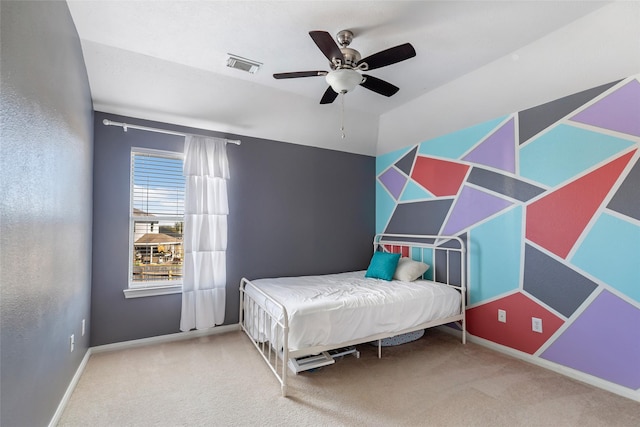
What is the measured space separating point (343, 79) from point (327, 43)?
271 mm

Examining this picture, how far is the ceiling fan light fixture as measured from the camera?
1993 millimetres

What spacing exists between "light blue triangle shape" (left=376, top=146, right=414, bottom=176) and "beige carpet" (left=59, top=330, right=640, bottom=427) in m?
2.57

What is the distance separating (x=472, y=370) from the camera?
2555mm

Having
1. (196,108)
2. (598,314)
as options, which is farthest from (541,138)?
(196,108)

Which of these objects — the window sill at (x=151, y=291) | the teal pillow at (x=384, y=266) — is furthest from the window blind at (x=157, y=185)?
the teal pillow at (x=384, y=266)

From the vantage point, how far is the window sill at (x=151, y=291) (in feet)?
9.88

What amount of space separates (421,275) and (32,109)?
11.9 feet

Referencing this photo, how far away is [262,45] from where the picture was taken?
7.72 ft

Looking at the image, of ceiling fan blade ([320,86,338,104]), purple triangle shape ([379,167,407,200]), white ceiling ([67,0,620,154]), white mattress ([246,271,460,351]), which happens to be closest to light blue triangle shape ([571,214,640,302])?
white mattress ([246,271,460,351])

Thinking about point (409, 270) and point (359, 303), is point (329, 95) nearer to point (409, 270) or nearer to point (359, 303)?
point (359, 303)

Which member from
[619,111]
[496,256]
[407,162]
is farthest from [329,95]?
[496,256]

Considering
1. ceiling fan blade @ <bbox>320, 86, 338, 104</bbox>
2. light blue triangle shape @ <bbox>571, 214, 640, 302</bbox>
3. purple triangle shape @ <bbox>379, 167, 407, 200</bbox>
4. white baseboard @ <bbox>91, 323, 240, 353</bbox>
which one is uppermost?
ceiling fan blade @ <bbox>320, 86, 338, 104</bbox>

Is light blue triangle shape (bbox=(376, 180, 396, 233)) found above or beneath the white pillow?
above

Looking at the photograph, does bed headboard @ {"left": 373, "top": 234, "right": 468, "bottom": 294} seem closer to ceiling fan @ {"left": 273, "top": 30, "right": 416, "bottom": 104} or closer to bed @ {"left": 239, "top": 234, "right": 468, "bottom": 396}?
bed @ {"left": 239, "top": 234, "right": 468, "bottom": 396}
